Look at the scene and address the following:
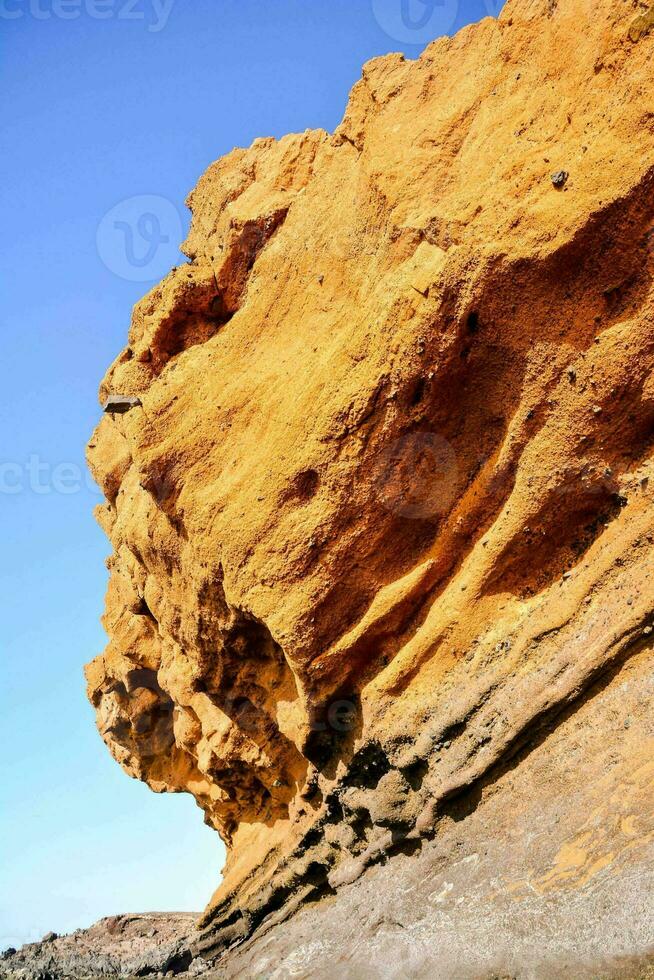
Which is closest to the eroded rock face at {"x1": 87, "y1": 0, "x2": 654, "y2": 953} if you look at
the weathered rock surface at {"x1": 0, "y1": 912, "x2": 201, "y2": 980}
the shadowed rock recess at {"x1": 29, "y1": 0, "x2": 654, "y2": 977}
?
the shadowed rock recess at {"x1": 29, "y1": 0, "x2": 654, "y2": 977}

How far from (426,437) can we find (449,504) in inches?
35.6

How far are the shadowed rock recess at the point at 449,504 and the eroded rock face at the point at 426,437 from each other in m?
0.04

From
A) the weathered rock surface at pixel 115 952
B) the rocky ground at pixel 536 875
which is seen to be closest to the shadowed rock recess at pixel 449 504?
the rocky ground at pixel 536 875

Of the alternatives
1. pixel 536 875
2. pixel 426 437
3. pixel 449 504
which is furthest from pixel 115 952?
pixel 426 437

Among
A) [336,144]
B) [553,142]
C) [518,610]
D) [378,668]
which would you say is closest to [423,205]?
[553,142]

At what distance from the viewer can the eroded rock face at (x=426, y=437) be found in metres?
8.52

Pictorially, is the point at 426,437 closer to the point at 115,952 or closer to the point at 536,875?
the point at 536,875

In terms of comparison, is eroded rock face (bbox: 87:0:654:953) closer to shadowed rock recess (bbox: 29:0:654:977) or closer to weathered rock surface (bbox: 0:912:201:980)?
shadowed rock recess (bbox: 29:0:654:977)

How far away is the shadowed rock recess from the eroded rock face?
37 mm

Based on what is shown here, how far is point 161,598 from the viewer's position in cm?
1595

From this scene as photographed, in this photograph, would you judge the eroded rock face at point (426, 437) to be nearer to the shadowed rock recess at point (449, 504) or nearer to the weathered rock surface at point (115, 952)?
the shadowed rock recess at point (449, 504)

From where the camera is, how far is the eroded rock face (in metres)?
8.52

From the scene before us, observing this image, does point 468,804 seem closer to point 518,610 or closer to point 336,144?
point 518,610

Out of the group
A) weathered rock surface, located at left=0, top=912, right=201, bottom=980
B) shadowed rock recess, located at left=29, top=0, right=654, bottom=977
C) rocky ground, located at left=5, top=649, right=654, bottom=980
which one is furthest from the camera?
weathered rock surface, located at left=0, top=912, right=201, bottom=980
